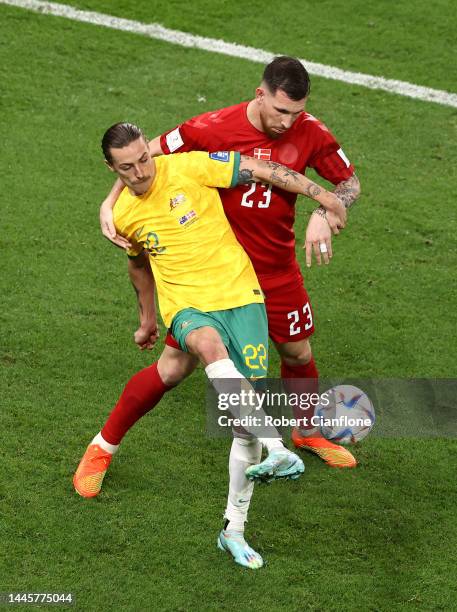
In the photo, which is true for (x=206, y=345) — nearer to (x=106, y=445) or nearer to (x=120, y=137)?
(x=120, y=137)

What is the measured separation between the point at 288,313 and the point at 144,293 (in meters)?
0.74

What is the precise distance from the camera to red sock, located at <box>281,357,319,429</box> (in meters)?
6.05

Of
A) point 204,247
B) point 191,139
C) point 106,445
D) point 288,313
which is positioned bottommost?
point 106,445

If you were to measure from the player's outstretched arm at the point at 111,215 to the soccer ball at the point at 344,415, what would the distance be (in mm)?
1652

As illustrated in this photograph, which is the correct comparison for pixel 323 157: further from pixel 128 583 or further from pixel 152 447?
pixel 128 583

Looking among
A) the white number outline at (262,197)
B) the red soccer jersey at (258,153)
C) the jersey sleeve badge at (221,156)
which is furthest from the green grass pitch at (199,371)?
the jersey sleeve badge at (221,156)

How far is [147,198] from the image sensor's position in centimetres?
524

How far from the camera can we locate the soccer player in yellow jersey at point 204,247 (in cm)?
506

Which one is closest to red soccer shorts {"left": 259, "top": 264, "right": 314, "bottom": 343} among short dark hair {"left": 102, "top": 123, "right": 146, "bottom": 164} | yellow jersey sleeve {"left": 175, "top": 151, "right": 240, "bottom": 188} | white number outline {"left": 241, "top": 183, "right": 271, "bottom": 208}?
white number outline {"left": 241, "top": 183, "right": 271, "bottom": 208}

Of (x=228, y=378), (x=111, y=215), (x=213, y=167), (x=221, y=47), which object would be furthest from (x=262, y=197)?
(x=221, y=47)

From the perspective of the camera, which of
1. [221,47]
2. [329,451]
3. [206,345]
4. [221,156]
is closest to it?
[206,345]

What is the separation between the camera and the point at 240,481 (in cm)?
513

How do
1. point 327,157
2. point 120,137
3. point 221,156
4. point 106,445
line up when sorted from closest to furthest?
1. point 120,137
2. point 221,156
3. point 327,157
4. point 106,445

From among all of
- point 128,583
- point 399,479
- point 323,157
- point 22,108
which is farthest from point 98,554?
point 22,108
